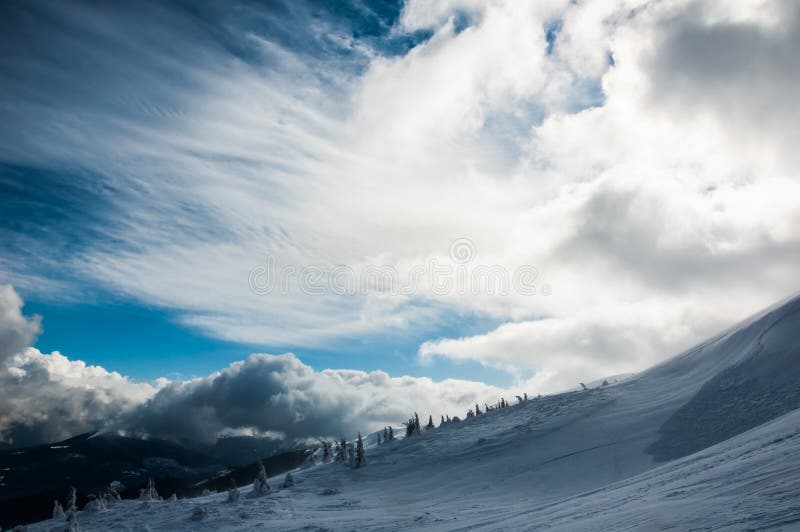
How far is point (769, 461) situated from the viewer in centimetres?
1331

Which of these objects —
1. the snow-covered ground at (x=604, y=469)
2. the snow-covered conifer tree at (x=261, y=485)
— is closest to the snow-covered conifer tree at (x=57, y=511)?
the snow-covered ground at (x=604, y=469)

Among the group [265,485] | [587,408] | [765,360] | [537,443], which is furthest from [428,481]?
[765,360]

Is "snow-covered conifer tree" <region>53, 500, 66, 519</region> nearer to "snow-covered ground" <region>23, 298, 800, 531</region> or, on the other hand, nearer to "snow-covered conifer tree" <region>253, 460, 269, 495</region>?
"snow-covered ground" <region>23, 298, 800, 531</region>

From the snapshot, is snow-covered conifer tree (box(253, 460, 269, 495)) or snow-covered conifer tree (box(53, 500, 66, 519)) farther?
snow-covered conifer tree (box(253, 460, 269, 495))

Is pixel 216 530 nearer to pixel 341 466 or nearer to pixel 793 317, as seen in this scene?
pixel 341 466

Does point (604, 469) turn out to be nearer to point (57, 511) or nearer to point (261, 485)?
point (261, 485)

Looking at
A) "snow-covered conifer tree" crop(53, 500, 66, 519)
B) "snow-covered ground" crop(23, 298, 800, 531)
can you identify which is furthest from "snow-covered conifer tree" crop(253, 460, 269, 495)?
"snow-covered conifer tree" crop(53, 500, 66, 519)

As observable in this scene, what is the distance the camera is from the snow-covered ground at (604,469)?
1296 cm

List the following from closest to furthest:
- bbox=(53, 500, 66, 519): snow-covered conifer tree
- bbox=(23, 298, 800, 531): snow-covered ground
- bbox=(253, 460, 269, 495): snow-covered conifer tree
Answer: bbox=(23, 298, 800, 531): snow-covered ground → bbox=(53, 500, 66, 519): snow-covered conifer tree → bbox=(253, 460, 269, 495): snow-covered conifer tree

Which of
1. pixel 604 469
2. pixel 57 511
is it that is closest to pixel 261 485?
pixel 57 511

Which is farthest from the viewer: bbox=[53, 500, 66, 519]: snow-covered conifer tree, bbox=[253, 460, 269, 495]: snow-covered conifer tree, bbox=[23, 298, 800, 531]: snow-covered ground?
bbox=[253, 460, 269, 495]: snow-covered conifer tree

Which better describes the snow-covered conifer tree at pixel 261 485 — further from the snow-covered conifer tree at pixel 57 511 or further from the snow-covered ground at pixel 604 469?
the snow-covered conifer tree at pixel 57 511

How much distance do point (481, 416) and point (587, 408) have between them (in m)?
18.5

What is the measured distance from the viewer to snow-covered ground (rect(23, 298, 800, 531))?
42.5ft
